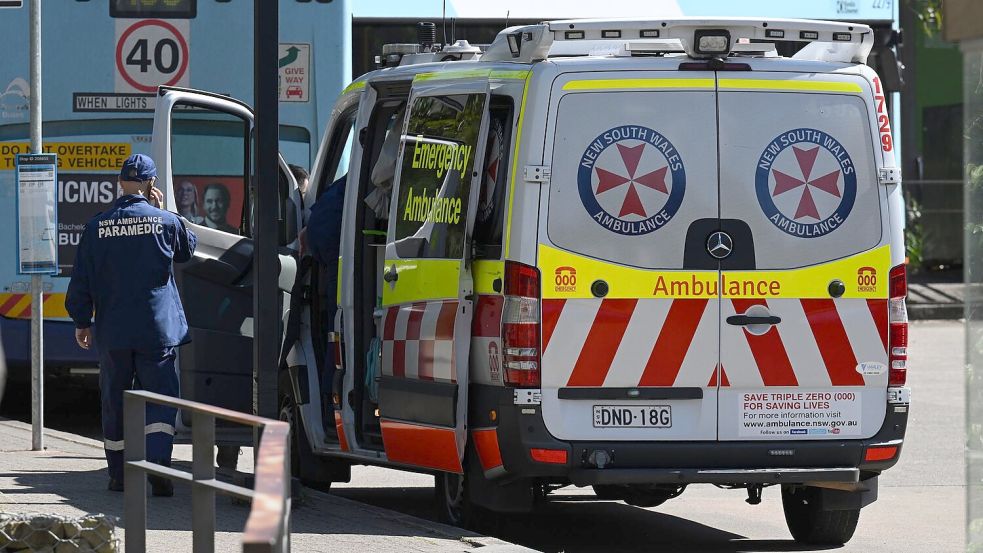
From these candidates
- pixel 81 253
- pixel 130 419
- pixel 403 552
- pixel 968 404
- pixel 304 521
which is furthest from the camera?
pixel 81 253

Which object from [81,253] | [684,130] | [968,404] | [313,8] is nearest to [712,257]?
[684,130]

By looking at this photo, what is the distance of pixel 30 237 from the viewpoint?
10648 mm

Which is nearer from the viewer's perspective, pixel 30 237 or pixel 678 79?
pixel 678 79

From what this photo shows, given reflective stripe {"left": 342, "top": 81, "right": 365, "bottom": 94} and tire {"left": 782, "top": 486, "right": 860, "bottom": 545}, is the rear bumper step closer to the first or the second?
tire {"left": 782, "top": 486, "right": 860, "bottom": 545}

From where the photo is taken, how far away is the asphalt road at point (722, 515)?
837 cm

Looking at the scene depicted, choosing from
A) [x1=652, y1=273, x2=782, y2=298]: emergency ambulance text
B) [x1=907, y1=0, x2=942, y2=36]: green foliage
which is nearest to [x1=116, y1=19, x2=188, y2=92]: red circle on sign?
[x1=652, y1=273, x2=782, y2=298]: emergency ambulance text

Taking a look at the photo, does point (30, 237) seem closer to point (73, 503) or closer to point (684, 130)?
point (73, 503)

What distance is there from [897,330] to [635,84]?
5.01ft

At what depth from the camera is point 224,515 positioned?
768 cm

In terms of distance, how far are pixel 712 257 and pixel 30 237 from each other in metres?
4.86

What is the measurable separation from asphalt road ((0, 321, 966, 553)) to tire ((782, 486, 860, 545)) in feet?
0.26

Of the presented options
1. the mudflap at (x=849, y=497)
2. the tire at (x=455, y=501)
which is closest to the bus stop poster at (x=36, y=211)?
the tire at (x=455, y=501)

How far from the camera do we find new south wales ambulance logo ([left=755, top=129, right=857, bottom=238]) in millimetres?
7445

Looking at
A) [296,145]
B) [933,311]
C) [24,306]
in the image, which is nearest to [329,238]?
[296,145]
